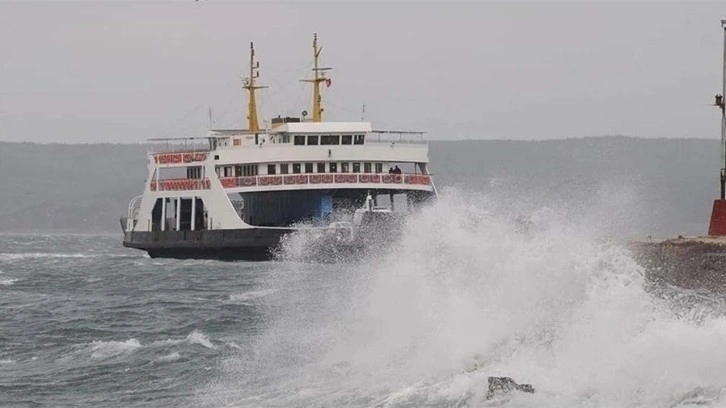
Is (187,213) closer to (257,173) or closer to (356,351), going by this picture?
(257,173)

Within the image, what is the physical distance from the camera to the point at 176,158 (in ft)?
260

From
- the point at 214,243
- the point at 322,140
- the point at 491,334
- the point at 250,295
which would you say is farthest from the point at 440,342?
the point at 322,140

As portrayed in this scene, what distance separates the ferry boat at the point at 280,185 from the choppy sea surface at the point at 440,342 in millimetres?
33313

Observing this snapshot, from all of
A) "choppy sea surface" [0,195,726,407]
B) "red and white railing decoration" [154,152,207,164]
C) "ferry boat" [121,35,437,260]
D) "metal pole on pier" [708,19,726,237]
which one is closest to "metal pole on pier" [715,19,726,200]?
"metal pole on pier" [708,19,726,237]

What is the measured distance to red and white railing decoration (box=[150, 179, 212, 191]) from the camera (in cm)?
7681

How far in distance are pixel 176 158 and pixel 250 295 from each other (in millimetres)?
31318

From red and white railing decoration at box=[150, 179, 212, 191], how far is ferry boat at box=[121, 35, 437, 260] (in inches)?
1.8

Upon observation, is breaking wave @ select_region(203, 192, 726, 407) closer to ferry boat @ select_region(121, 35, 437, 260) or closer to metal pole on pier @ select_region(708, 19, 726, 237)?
metal pole on pier @ select_region(708, 19, 726, 237)

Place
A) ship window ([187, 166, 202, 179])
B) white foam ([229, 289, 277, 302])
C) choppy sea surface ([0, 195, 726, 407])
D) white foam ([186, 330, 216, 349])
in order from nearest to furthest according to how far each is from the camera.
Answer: choppy sea surface ([0, 195, 726, 407]) < white foam ([186, 330, 216, 349]) < white foam ([229, 289, 277, 302]) < ship window ([187, 166, 202, 179])

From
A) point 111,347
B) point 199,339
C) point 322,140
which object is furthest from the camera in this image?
point 322,140

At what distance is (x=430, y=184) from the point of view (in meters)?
75.9

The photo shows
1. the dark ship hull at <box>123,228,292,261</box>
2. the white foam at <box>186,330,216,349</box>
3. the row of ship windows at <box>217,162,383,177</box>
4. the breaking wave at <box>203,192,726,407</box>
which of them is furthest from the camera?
the row of ship windows at <box>217,162,383,177</box>

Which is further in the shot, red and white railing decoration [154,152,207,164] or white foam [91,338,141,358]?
red and white railing decoration [154,152,207,164]

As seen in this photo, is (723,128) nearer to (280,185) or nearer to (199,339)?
(199,339)
